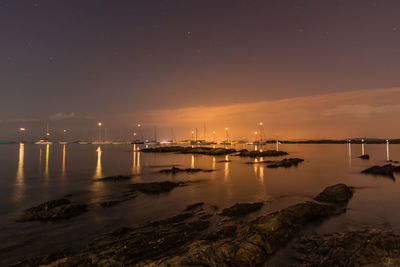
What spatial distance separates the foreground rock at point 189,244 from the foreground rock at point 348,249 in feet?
2.61

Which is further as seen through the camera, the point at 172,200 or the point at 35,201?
the point at 35,201

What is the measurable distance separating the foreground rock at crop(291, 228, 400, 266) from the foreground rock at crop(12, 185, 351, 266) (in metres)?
0.80

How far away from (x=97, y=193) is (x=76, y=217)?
6.43 m

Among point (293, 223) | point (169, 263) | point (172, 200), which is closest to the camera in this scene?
point (169, 263)

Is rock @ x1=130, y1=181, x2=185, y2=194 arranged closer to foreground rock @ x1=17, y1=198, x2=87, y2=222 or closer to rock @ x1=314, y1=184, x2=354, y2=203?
foreground rock @ x1=17, y1=198, x2=87, y2=222

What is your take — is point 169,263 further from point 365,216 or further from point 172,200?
point 365,216

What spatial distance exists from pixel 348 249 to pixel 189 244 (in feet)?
19.0

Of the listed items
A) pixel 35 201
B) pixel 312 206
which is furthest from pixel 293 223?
pixel 35 201

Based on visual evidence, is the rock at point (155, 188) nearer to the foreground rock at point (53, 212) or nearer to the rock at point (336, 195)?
the foreground rock at point (53, 212)

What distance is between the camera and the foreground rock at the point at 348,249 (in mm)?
6965

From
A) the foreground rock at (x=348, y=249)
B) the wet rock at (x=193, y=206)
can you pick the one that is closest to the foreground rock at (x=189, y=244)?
the foreground rock at (x=348, y=249)

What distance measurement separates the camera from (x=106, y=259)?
6734mm

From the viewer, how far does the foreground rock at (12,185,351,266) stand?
6.56m

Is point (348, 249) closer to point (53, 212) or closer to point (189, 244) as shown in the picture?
point (189, 244)
